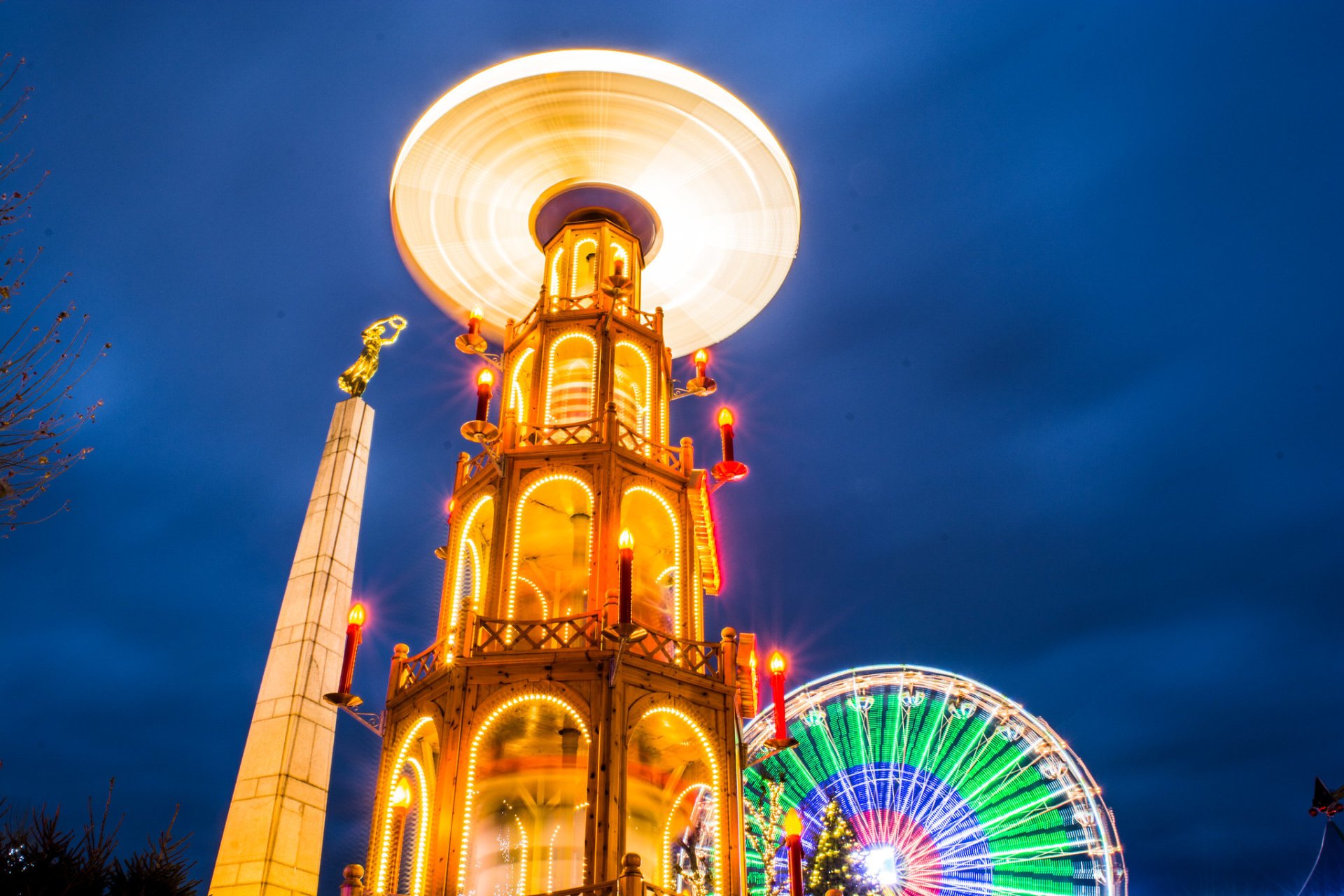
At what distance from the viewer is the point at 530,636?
1805 cm

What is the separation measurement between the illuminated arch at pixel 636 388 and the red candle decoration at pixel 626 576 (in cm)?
847

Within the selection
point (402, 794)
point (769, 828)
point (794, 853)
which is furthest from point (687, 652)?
point (769, 828)

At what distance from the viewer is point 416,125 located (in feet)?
91.6

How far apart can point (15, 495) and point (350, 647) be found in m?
7.76

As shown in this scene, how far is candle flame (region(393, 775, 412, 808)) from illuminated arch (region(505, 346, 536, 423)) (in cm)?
871

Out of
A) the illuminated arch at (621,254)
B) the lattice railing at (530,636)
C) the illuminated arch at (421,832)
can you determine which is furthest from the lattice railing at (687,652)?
the illuminated arch at (621,254)

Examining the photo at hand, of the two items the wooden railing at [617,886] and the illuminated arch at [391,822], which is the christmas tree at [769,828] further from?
the wooden railing at [617,886]

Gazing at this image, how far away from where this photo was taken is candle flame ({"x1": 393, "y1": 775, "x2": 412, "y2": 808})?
712 inches

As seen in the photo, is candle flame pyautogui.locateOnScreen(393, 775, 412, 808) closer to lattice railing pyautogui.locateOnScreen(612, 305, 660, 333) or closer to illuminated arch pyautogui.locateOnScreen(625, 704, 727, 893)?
illuminated arch pyautogui.locateOnScreen(625, 704, 727, 893)

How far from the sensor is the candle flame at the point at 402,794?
18.1 metres

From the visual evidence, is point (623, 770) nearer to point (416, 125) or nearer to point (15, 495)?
point (15, 495)

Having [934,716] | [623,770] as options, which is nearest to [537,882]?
[623,770]

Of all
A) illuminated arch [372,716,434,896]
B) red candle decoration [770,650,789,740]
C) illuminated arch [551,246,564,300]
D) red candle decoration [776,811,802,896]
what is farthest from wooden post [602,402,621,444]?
red candle decoration [776,811,802,896]

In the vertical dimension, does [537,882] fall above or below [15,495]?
below
